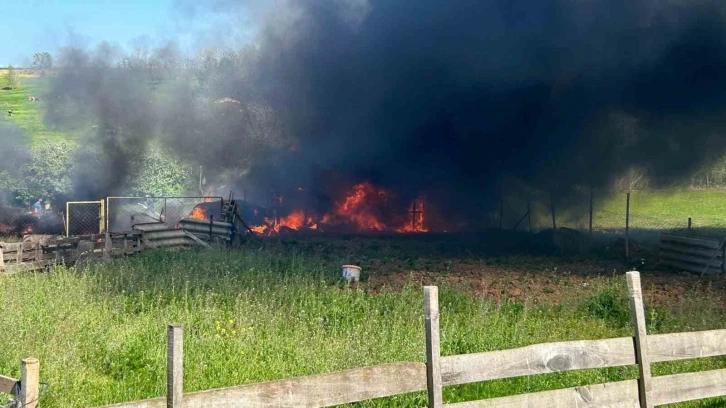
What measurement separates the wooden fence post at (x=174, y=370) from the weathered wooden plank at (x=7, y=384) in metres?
0.87

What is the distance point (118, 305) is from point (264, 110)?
2801cm

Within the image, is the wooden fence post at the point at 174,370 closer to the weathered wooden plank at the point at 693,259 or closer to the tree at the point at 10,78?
the weathered wooden plank at the point at 693,259

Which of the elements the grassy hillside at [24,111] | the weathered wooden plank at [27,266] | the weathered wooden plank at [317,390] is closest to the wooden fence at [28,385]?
the weathered wooden plank at [317,390]

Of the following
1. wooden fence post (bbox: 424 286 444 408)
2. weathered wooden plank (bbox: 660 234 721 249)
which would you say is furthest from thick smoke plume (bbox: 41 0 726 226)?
wooden fence post (bbox: 424 286 444 408)

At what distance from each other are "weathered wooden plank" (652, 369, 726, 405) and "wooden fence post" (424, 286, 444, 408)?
2.08 m

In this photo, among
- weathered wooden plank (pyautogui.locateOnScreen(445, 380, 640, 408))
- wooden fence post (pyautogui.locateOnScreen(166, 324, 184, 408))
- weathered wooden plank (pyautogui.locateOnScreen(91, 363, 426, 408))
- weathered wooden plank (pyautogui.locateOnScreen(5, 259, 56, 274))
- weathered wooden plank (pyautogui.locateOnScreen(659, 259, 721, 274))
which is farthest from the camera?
weathered wooden plank (pyautogui.locateOnScreen(659, 259, 721, 274))

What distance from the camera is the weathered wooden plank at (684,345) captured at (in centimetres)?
577

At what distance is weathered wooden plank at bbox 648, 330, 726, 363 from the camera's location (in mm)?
5766

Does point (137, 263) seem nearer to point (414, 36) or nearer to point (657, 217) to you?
point (414, 36)

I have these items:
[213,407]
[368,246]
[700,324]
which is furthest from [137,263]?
[213,407]

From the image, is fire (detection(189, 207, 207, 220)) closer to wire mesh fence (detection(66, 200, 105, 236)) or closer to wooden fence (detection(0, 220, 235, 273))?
wire mesh fence (detection(66, 200, 105, 236))

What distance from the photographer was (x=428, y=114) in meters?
30.9

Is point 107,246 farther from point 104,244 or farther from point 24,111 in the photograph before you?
point 24,111

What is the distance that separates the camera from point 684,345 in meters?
5.91
